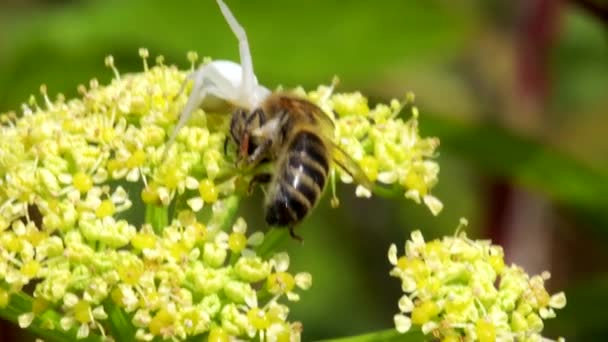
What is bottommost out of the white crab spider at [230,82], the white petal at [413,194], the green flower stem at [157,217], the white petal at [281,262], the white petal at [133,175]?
the white petal at [281,262]

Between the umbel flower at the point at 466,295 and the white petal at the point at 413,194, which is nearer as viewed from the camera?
the umbel flower at the point at 466,295

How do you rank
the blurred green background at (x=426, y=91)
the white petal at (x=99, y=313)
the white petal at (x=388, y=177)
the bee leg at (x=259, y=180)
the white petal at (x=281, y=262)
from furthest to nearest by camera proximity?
the blurred green background at (x=426, y=91) → the white petal at (x=388, y=177) → the bee leg at (x=259, y=180) → the white petal at (x=281, y=262) → the white petal at (x=99, y=313)

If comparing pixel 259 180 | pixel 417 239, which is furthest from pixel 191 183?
pixel 417 239

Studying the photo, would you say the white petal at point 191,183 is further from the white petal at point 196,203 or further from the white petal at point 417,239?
the white petal at point 417,239

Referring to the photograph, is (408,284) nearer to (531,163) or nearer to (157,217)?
(157,217)

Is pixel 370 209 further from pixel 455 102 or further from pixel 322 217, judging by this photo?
pixel 455 102

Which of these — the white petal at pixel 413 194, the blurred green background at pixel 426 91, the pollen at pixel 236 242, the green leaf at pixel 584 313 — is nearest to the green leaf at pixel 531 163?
the blurred green background at pixel 426 91

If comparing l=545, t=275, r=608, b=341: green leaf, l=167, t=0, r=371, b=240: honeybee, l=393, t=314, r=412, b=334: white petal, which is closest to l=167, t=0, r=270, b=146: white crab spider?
l=167, t=0, r=371, b=240: honeybee
